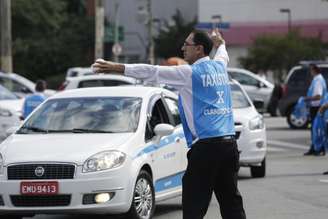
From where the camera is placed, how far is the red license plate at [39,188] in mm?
9570

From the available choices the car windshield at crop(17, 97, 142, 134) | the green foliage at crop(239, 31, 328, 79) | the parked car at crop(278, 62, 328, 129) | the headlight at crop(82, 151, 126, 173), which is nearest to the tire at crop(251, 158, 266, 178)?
the car windshield at crop(17, 97, 142, 134)

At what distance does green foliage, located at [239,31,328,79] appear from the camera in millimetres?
55969

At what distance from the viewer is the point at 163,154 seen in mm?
10891

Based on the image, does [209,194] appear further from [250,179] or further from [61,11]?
[61,11]

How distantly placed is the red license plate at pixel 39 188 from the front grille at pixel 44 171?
0.23 feet

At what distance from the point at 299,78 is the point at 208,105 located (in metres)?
20.7

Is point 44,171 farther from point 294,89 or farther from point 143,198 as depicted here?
point 294,89

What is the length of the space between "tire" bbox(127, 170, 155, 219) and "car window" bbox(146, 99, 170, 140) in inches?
26.5

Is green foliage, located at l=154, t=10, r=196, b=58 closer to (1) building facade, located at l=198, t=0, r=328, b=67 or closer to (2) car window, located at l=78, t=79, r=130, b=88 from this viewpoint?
(1) building facade, located at l=198, t=0, r=328, b=67

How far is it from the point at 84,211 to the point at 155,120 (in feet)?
6.23

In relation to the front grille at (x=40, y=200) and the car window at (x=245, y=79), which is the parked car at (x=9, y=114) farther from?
the car window at (x=245, y=79)

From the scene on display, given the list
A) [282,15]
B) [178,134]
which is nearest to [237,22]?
[282,15]

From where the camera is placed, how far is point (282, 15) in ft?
226

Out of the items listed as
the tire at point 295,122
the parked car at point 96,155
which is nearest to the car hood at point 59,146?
the parked car at point 96,155
